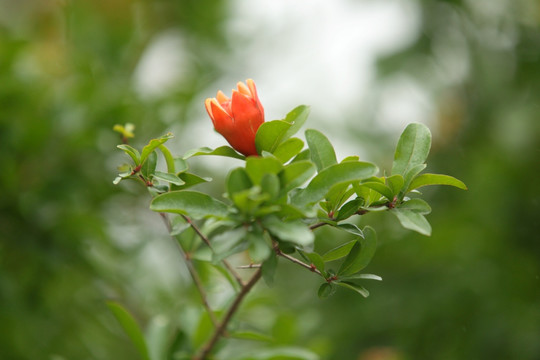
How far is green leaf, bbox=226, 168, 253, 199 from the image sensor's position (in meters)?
0.56

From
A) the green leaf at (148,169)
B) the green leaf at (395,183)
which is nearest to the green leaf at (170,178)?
the green leaf at (148,169)

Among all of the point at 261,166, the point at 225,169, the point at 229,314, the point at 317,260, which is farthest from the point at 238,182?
the point at 225,169

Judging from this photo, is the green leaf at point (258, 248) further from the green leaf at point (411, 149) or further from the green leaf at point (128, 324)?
the green leaf at point (128, 324)

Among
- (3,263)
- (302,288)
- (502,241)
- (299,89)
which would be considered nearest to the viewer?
(3,263)

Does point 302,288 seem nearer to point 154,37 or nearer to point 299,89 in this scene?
point 299,89

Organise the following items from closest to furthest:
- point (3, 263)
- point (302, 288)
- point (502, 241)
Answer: point (3, 263), point (502, 241), point (302, 288)

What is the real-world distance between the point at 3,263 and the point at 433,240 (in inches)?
43.8

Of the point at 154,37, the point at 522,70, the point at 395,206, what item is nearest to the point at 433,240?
the point at 522,70

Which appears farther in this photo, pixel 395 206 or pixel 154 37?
pixel 154 37

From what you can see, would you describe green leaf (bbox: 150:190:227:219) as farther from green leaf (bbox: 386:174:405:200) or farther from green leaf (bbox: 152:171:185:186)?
green leaf (bbox: 386:174:405:200)

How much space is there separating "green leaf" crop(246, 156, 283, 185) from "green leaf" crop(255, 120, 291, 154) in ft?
0.23

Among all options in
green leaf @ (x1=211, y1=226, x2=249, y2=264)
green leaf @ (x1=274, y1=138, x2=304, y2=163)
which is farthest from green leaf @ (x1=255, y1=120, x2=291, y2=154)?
green leaf @ (x1=211, y1=226, x2=249, y2=264)

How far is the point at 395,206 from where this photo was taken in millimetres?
624

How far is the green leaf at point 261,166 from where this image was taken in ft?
1.79
